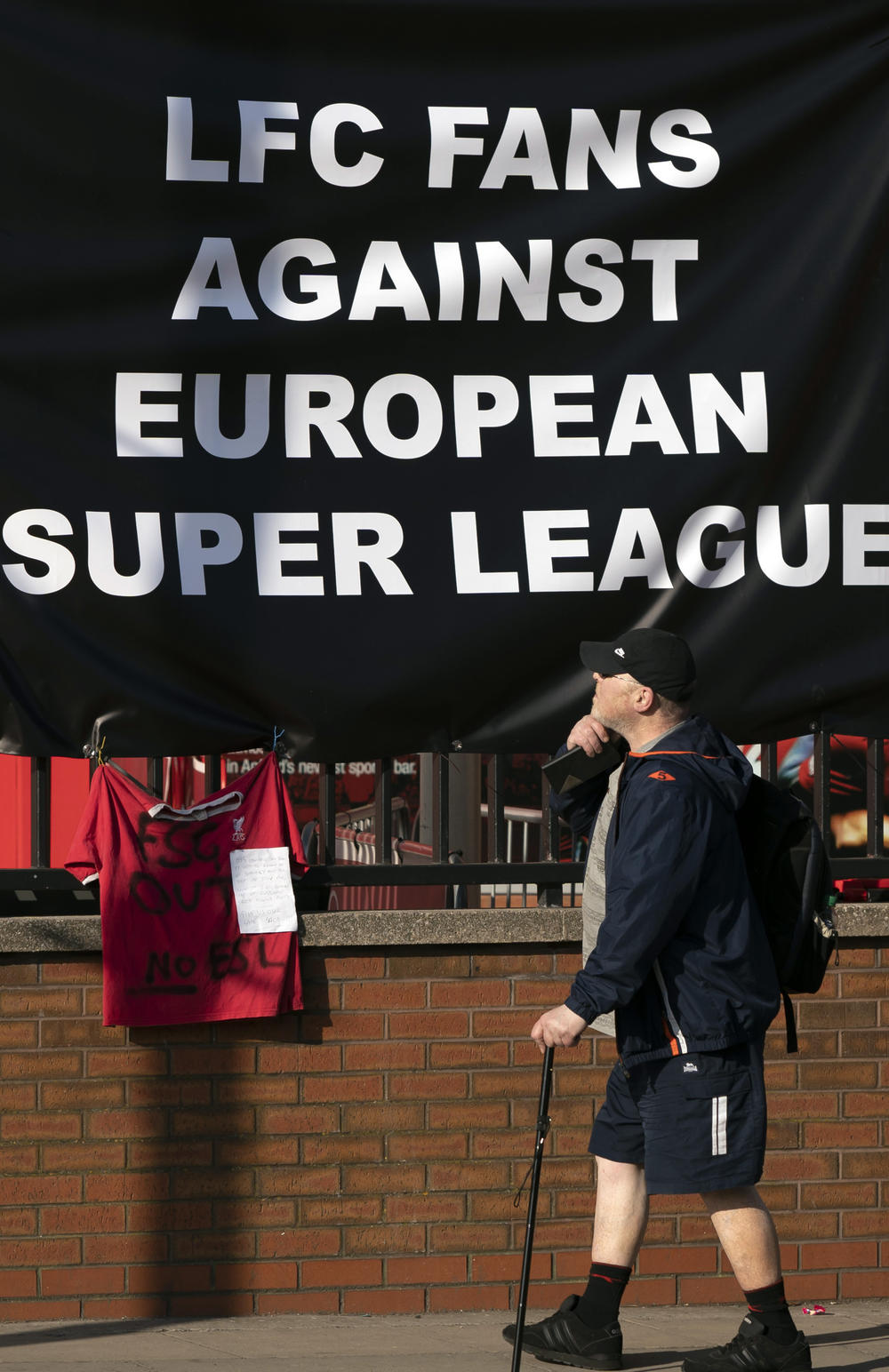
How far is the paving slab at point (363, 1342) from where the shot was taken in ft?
16.9

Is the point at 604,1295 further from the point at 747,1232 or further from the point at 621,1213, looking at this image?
the point at 747,1232

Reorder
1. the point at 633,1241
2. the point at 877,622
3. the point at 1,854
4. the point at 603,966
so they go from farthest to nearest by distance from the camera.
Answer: the point at 1,854 → the point at 877,622 → the point at 633,1241 → the point at 603,966

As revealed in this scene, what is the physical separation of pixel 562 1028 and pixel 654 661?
40.2 inches

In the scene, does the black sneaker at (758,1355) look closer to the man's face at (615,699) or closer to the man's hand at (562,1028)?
the man's hand at (562,1028)

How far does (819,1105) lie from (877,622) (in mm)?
1623

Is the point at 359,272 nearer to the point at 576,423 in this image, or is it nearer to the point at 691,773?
the point at 576,423

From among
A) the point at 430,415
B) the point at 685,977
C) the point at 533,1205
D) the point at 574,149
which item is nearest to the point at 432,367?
the point at 430,415

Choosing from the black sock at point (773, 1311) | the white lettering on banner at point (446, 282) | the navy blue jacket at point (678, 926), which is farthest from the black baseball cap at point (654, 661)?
the black sock at point (773, 1311)

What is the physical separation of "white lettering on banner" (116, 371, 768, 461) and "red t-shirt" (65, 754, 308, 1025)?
3.46 feet

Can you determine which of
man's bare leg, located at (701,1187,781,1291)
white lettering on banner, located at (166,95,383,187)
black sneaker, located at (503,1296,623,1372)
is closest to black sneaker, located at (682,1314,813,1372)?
man's bare leg, located at (701,1187,781,1291)

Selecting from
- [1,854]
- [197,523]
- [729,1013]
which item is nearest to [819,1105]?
[729,1013]

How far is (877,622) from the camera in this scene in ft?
20.0

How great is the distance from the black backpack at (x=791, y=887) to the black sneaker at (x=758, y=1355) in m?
0.89

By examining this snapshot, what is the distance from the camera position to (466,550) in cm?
586
